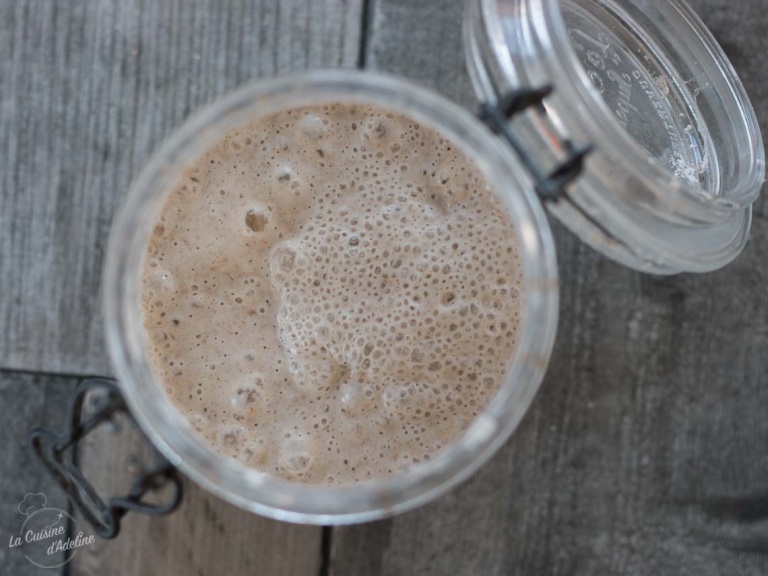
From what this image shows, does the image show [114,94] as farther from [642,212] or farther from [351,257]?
[642,212]

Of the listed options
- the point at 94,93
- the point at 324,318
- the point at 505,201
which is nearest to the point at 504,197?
the point at 505,201

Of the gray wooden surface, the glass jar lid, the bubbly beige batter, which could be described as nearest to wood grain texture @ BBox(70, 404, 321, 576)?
the gray wooden surface

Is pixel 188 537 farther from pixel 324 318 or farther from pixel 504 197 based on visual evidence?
pixel 504 197

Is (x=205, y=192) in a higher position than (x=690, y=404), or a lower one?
higher

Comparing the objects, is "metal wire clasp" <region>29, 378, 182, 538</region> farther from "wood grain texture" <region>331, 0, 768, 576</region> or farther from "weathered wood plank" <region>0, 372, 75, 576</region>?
"wood grain texture" <region>331, 0, 768, 576</region>

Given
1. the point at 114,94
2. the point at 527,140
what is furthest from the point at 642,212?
the point at 114,94

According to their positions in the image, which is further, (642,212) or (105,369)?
(105,369)

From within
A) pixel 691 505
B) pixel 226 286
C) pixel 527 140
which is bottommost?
pixel 691 505
